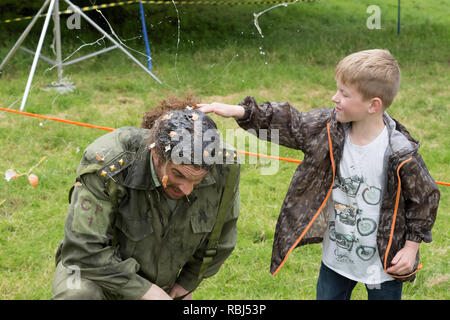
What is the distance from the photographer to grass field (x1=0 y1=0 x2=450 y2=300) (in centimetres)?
366

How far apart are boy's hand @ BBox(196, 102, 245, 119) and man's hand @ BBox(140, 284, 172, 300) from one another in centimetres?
Answer: 77

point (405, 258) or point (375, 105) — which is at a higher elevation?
point (375, 105)

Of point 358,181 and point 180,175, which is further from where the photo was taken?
point 358,181

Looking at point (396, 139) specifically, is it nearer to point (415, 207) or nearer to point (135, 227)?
point (415, 207)

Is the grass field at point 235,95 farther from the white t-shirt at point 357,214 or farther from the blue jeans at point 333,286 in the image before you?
the white t-shirt at point 357,214

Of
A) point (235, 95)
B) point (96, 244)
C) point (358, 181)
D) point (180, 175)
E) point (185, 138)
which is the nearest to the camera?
point (185, 138)

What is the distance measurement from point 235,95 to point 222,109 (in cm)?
464

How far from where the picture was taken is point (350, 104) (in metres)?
2.33

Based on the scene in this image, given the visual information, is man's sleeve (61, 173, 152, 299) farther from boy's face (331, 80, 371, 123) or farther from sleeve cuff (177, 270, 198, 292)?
boy's face (331, 80, 371, 123)

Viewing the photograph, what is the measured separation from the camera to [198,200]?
239 cm

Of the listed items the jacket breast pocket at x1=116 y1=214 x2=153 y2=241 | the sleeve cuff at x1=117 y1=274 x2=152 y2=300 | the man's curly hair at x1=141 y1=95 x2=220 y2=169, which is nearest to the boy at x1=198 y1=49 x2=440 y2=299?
the man's curly hair at x1=141 y1=95 x2=220 y2=169

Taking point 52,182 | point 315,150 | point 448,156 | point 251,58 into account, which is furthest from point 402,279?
point 251,58

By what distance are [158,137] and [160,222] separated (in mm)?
427

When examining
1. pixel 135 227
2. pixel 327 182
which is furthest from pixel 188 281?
pixel 327 182
